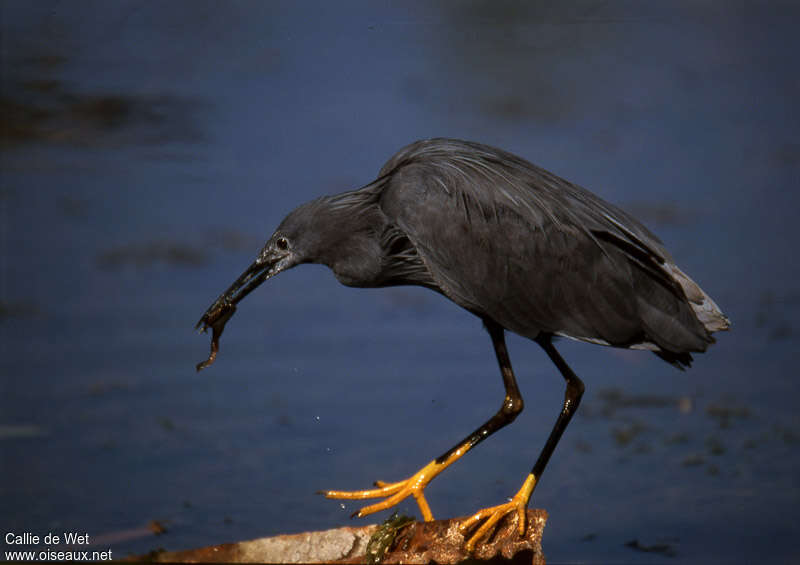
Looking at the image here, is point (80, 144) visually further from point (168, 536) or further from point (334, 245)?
point (334, 245)

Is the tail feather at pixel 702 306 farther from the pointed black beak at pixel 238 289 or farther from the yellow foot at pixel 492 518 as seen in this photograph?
the pointed black beak at pixel 238 289

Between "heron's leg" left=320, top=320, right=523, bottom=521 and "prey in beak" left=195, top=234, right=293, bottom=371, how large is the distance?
0.89 m

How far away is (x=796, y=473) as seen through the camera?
26.3 feet

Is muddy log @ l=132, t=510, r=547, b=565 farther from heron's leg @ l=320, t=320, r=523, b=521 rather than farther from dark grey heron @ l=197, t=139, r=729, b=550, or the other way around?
heron's leg @ l=320, t=320, r=523, b=521

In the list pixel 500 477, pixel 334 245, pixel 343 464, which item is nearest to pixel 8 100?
pixel 343 464

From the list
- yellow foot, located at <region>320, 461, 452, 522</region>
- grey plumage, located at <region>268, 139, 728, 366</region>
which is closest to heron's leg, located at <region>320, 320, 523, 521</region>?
yellow foot, located at <region>320, 461, 452, 522</region>

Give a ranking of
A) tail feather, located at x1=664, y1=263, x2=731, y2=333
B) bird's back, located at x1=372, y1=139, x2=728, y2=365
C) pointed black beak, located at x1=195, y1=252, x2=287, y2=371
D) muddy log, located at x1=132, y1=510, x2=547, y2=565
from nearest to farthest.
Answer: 1. muddy log, located at x1=132, y1=510, x2=547, y2=565
2. bird's back, located at x1=372, y1=139, x2=728, y2=365
3. tail feather, located at x1=664, y1=263, x2=731, y2=333
4. pointed black beak, located at x1=195, y1=252, x2=287, y2=371

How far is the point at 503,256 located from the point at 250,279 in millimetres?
1163

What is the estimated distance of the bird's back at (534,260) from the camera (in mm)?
4746

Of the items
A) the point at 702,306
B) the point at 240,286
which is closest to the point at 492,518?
the point at 702,306

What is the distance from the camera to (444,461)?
4984 millimetres

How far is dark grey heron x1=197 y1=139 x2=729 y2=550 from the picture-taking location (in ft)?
15.6

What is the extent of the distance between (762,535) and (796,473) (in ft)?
2.54

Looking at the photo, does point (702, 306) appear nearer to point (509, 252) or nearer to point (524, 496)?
point (509, 252)
